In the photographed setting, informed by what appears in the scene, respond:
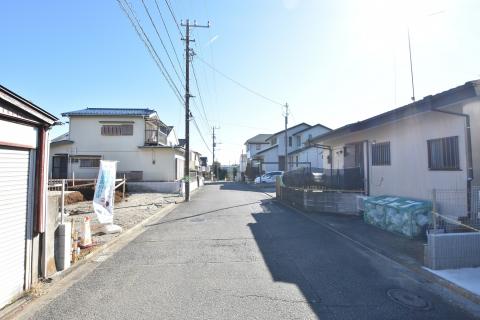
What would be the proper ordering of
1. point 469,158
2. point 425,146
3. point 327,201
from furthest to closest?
point 327,201 < point 425,146 < point 469,158

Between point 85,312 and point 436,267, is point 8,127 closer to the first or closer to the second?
point 85,312

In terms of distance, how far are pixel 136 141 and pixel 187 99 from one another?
8.07m

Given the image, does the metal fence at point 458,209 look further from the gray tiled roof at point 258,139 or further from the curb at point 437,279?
the gray tiled roof at point 258,139

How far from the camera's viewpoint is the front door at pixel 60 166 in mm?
22484

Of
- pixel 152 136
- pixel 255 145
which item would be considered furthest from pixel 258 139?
pixel 152 136

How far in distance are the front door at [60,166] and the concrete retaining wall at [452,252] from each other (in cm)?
2474

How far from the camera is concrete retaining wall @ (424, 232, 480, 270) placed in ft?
15.8

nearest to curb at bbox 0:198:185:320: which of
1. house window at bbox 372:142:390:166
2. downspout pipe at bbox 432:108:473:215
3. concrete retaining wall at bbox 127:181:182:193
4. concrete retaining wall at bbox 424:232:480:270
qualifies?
concrete retaining wall at bbox 424:232:480:270

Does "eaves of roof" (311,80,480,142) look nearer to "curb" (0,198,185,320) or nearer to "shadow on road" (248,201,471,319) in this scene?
"shadow on road" (248,201,471,319)

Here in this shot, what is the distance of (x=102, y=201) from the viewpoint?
780cm

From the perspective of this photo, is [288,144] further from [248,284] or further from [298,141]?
[248,284]

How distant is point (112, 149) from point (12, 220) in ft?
67.1

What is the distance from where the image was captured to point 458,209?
6.65 m

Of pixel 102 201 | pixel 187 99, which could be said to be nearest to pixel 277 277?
pixel 102 201
